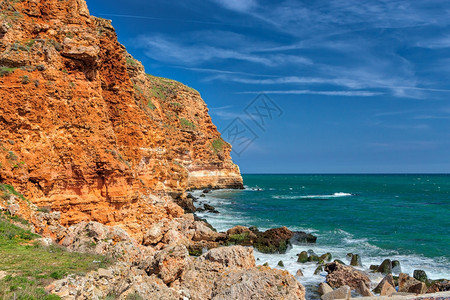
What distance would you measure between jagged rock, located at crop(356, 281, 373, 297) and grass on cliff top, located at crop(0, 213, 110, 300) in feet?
42.9

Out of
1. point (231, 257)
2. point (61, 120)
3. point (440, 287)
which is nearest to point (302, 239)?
point (440, 287)

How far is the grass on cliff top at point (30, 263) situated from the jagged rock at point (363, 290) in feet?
42.9

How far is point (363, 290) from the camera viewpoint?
1561 centimetres

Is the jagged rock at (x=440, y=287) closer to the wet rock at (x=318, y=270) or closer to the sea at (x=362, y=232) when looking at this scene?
the sea at (x=362, y=232)

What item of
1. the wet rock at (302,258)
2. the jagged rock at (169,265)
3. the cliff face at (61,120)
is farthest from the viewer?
the wet rock at (302,258)

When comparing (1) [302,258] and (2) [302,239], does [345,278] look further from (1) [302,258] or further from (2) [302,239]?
(2) [302,239]

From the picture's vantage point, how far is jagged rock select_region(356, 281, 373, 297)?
15330 millimetres

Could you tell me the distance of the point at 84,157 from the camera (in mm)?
14898

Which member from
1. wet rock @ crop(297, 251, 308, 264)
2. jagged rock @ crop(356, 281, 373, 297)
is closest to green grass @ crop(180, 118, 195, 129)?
wet rock @ crop(297, 251, 308, 264)

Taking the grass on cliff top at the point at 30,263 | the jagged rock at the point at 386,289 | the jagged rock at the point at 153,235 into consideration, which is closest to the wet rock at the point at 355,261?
the jagged rock at the point at 386,289

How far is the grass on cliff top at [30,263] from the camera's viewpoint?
6.62 metres

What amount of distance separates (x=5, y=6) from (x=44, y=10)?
1720mm

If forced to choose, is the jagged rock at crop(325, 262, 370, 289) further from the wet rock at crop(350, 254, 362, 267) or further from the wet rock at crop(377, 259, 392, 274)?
the wet rock at crop(350, 254, 362, 267)

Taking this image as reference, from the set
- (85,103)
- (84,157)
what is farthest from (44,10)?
(84,157)
